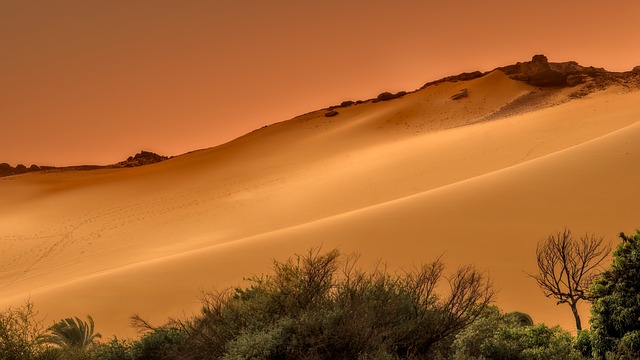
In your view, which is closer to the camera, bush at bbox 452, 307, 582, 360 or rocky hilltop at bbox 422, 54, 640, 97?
bush at bbox 452, 307, 582, 360

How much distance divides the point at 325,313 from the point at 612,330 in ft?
15.7

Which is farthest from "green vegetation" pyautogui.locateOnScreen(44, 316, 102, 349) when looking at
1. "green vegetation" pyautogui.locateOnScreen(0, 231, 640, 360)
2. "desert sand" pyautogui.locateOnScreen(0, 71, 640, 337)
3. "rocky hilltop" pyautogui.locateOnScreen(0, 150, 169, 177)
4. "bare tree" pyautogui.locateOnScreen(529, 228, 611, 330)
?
"rocky hilltop" pyautogui.locateOnScreen(0, 150, 169, 177)

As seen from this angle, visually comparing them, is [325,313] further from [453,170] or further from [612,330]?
[453,170]

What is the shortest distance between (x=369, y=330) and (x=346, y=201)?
3209cm

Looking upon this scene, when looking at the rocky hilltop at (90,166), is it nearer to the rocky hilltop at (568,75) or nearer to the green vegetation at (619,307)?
the rocky hilltop at (568,75)

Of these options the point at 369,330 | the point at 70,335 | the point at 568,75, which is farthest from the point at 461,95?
the point at 369,330

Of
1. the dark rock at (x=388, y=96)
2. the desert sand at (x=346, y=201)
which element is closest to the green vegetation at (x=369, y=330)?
the desert sand at (x=346, y=201)

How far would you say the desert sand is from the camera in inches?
918

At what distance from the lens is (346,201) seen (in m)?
42.4

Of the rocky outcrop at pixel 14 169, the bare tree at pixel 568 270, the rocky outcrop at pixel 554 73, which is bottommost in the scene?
the bare tree at pixel 568 270

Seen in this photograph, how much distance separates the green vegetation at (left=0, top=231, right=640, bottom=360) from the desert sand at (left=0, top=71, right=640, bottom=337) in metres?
7.57

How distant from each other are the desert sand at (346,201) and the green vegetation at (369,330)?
7569mm

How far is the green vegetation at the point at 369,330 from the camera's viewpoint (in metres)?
10.5

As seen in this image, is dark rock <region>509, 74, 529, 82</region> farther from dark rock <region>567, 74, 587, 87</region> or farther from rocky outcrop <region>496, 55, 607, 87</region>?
dark rock <region>567, 74, 587, 87</region>
